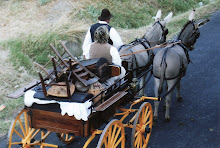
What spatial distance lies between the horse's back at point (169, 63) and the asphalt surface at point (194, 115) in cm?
118

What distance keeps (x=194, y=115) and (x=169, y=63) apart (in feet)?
5.22

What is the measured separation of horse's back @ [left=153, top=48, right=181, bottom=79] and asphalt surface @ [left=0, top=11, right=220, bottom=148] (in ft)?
3.88

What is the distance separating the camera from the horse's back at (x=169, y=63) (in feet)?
18.5

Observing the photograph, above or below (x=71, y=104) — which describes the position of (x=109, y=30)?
above

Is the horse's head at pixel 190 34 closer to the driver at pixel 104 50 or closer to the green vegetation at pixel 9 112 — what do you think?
the driver at pixel 104 50

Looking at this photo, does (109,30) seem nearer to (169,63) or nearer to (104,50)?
(104,50)

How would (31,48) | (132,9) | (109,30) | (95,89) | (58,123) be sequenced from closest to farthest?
(58,123) < (95,89) < (109,30) < (31,48) < (132,9)

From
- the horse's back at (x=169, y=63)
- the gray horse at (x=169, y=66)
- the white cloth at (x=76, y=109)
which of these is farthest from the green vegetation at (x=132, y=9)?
the white cloth at (x=76, y=109)

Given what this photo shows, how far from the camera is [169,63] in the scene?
Result: 5.64 metres

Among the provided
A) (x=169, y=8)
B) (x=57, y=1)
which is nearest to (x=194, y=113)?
(x=57, y=1)

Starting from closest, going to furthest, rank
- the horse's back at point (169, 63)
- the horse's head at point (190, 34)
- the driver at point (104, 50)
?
1. the driver at point (104, 50)
2. the horse's back at point (169, 63)
3. the horse's head at point (190, 34)

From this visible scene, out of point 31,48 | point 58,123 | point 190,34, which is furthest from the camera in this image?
point 31,48

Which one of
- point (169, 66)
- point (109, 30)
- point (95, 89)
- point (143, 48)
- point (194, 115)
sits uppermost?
point (109, 30)

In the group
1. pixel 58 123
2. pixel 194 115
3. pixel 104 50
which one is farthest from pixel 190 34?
pixel 58 123
